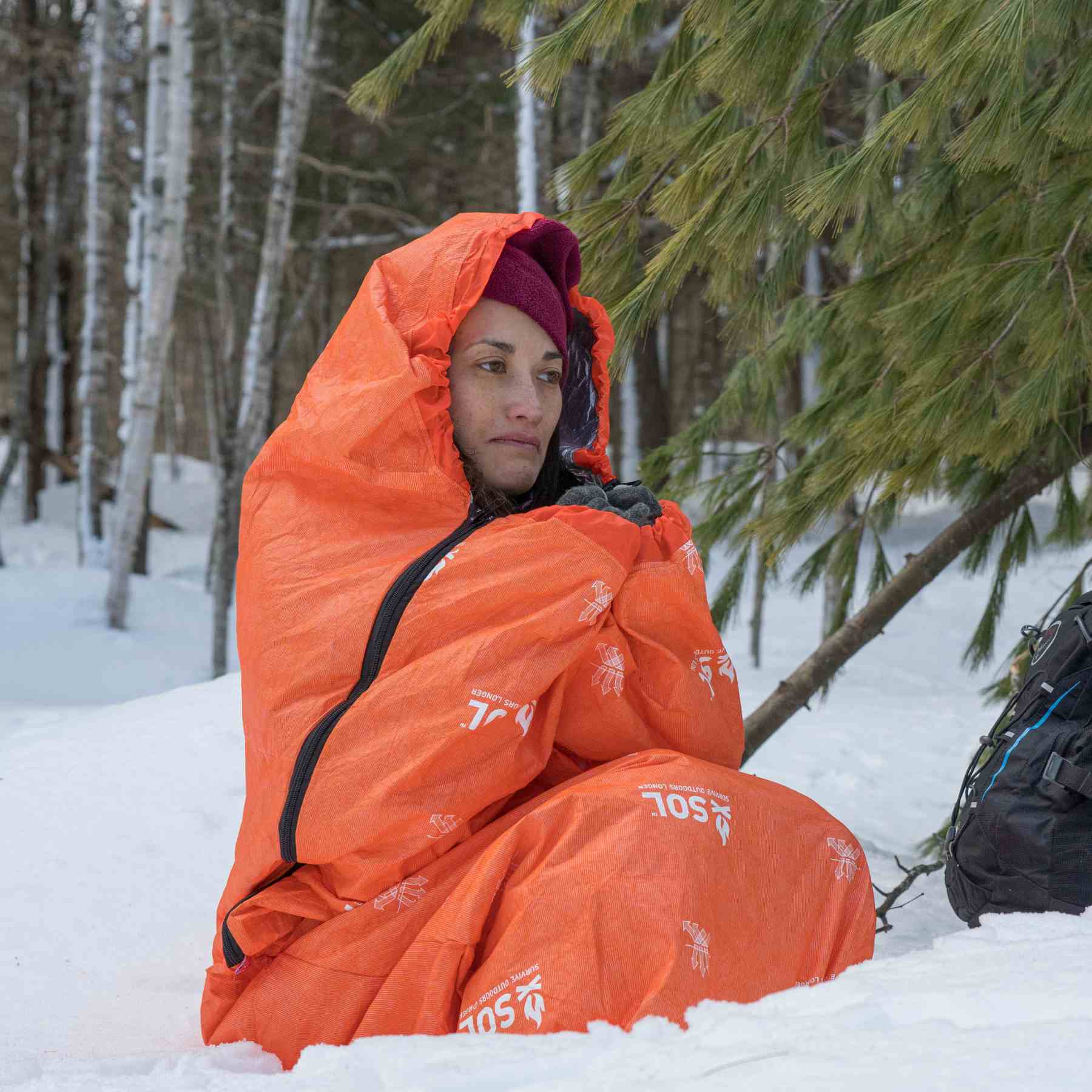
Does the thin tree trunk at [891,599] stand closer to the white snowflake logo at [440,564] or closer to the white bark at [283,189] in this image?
the white snowflake logo at [440,564]

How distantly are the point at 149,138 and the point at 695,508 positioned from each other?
669 cm

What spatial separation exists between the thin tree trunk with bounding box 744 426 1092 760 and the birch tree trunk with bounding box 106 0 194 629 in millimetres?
6417

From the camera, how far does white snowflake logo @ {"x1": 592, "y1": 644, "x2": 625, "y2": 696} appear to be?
5.66 feet

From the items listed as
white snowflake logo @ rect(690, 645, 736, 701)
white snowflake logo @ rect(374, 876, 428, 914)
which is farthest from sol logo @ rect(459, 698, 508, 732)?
white snowflake logo @ rect(690, 645, 736, 701)

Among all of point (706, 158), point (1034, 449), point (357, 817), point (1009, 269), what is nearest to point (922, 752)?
point (1034, 449)

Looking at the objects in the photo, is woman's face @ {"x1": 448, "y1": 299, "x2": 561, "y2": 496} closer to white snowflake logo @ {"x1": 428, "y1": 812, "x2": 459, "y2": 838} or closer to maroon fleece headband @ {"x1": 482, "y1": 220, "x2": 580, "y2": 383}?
maroon fleece headband @ {"x1": 482, "y1": 220, "x2": 580, "y2": 383}

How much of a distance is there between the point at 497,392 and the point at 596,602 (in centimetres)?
53

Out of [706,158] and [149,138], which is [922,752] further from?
[149,138]

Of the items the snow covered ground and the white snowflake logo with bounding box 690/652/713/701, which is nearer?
the snow covered ground

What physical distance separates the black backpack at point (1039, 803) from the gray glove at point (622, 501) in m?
0.71

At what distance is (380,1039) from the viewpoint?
136cm

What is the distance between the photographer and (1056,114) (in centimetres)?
183

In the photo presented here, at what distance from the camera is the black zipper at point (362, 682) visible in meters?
1.62

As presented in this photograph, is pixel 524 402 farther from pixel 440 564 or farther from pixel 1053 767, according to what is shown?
pixel 1053 767
